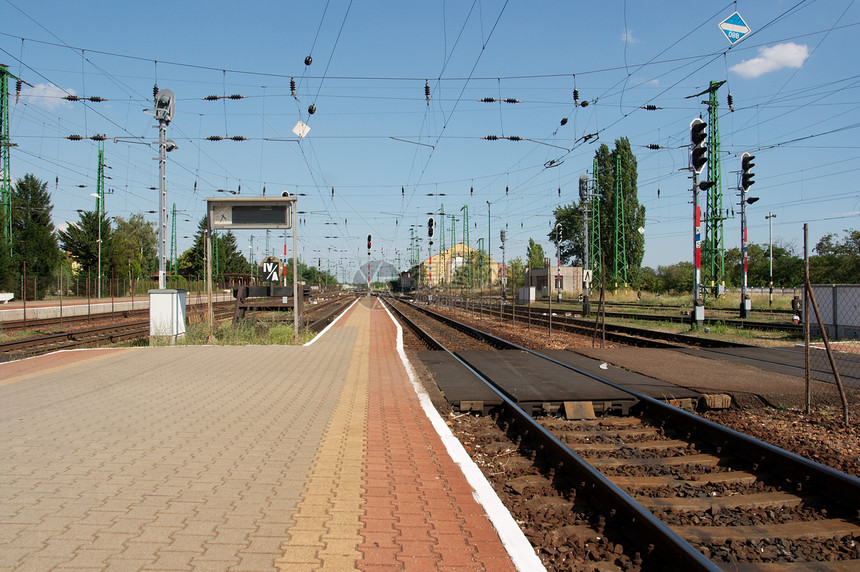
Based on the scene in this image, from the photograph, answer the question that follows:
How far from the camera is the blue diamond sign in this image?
1309 centimetres

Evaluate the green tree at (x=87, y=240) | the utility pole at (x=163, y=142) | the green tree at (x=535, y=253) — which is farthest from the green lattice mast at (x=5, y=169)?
the green tree at (x=535, y=253)

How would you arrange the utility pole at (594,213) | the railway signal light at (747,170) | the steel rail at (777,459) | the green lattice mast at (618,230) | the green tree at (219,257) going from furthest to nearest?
the green tree at (219,257)
the utility pole at (594,213)
the green lattice mast at (618,230)
the railway signal light at (747,170)
the steel rail at (777,459)

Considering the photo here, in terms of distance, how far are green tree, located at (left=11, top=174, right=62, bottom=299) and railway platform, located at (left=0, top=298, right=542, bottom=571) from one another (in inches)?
1365

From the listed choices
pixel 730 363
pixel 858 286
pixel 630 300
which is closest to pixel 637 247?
pixel 630 300

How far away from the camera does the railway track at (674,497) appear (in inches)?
147

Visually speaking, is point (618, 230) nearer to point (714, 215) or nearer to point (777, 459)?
point (714, 215)

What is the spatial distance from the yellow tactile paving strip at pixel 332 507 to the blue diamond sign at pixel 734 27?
11.9 metres

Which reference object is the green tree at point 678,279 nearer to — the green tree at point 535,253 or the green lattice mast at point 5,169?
the green tree at point 535,253

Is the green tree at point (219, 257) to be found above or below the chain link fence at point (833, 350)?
above

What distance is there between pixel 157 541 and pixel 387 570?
1.49m

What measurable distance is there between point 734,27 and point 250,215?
13312 millimetres

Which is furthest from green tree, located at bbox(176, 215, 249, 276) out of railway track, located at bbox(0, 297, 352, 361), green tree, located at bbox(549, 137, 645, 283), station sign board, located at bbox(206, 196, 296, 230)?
station sign board, located at bbox(206, 196, 296, 230)

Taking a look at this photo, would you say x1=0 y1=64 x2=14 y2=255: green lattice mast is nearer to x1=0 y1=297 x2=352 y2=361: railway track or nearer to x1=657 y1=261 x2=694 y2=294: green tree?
x1=0 y1=297 x2=352 y2=361: railway track

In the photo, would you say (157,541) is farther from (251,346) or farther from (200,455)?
(251,346)
